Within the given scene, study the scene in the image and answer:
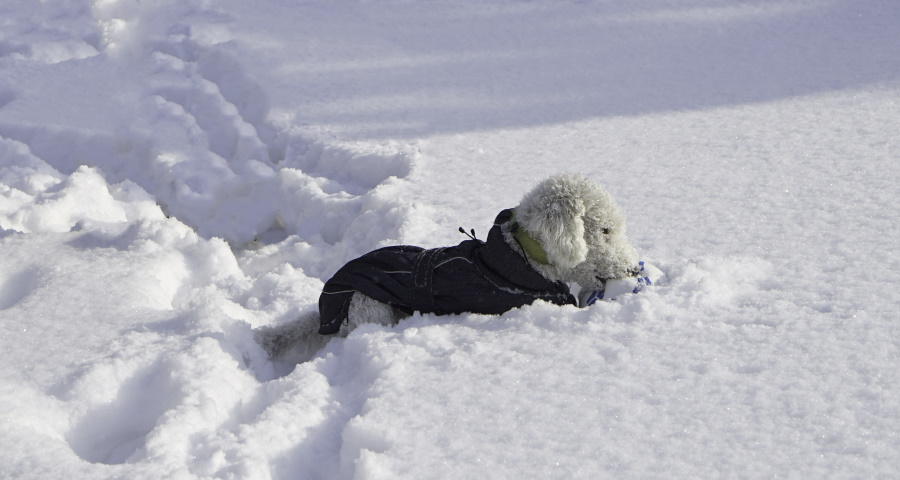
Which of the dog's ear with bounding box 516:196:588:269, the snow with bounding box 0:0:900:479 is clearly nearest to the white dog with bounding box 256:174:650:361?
the dog's ear with bounding box 516:196:588:269

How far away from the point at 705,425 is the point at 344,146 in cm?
353

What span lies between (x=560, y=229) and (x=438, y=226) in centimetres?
125

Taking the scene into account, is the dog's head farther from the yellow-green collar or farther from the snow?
the snow

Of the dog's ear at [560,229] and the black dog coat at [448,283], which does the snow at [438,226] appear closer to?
the black dog coat at [448,283]

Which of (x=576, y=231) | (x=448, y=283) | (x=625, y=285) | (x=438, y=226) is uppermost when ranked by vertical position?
(x=576, y=231)

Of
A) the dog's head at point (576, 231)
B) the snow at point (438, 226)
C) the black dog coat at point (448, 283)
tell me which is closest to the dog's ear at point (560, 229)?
the dog's head at point (576, 231)

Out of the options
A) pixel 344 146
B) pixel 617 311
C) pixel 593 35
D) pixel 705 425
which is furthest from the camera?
pixel 593 35

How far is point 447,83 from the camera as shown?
5.89m

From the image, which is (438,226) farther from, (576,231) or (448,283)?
(576,231)

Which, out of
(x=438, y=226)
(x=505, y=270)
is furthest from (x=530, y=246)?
(x=438, y=226)

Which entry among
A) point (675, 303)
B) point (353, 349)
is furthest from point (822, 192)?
point (353, 349)

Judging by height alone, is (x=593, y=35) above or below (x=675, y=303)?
above

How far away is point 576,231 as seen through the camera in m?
2.82

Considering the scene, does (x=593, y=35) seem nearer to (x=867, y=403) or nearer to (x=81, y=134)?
(x=81, y=134)
